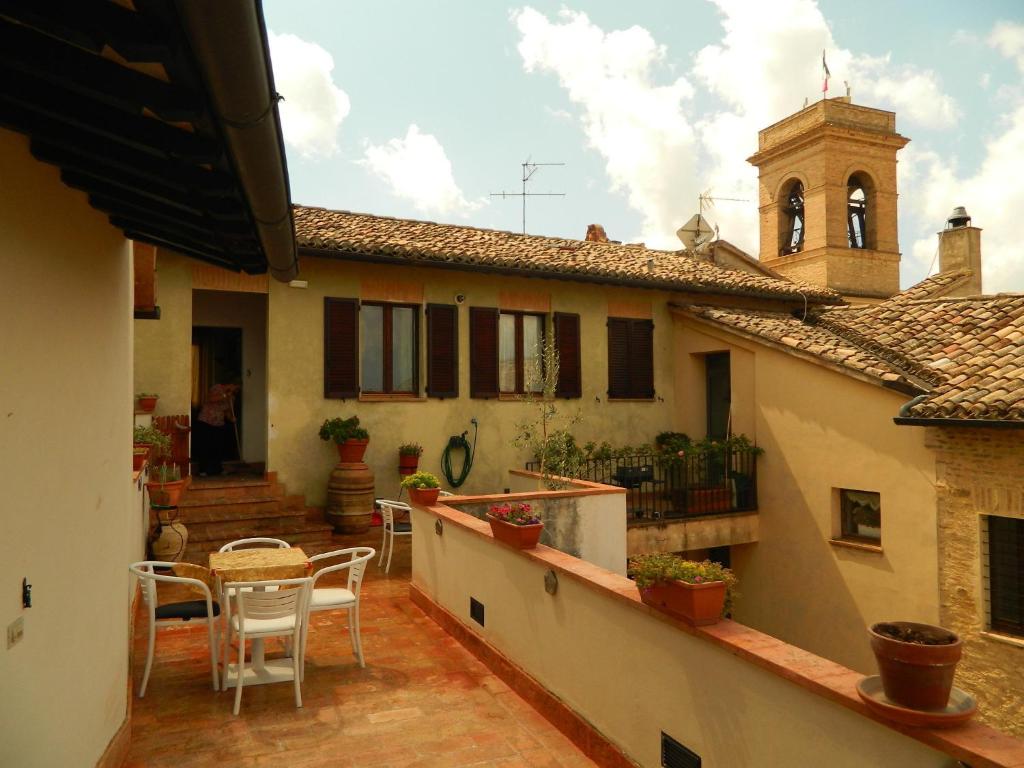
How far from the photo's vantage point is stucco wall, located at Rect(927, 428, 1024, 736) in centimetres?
888

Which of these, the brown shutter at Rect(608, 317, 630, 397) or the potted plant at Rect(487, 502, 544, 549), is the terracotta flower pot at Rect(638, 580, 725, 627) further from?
the brown shutter at Rect(608, 317, 630, 397)

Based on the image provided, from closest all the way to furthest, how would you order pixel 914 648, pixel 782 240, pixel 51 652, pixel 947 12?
pixel 914 648 < pixel 51 652 < pixel 947 12 < pixel 782 240

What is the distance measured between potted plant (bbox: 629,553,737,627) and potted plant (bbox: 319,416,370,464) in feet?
24.0

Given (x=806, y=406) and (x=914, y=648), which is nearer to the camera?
(x=914, y=648)

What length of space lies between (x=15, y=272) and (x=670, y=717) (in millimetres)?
3334

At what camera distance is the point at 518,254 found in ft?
41.6

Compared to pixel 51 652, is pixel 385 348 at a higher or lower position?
higher

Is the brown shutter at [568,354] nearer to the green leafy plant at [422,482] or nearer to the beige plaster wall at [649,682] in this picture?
the green leafy plant at [422,482]

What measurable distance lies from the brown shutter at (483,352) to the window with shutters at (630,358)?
7.74 feet

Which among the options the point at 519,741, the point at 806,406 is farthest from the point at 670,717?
the point at 806,406

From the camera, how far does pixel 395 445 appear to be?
11.4 m

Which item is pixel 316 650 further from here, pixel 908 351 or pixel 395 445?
pixel 908 351

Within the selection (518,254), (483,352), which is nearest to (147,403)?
(483,352)

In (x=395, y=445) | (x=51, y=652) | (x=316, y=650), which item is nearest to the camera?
(x=51, y=652)
